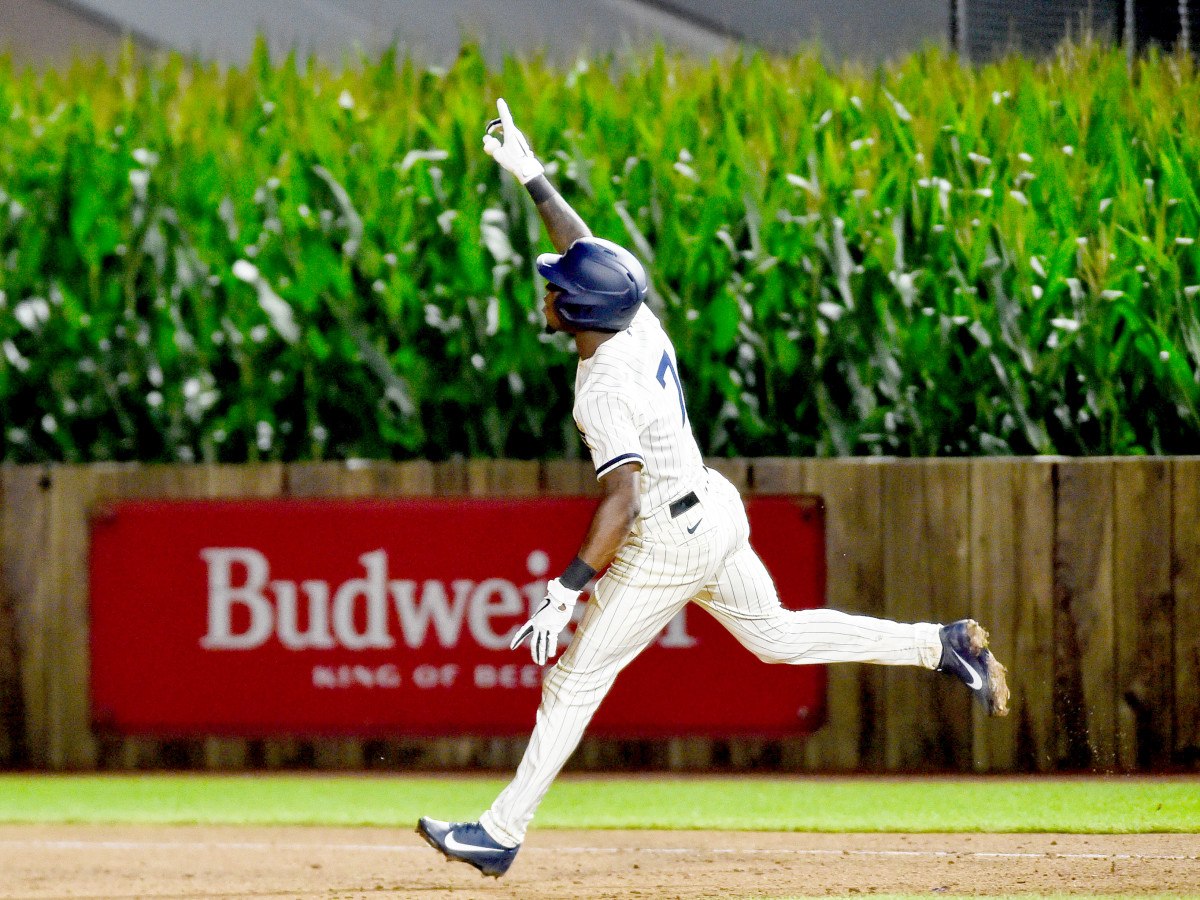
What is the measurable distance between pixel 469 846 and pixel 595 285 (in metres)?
1.58

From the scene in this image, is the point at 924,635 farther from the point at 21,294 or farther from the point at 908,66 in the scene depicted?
the point at 21,294

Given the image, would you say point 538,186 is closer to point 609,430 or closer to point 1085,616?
point 609,430

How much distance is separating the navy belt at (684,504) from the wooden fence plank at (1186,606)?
2496mm

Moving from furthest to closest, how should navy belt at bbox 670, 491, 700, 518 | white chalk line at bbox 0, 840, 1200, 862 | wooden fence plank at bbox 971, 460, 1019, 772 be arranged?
1. wooden fence plank at bbox 971, 460, 1019, 772
2. white chalk line at bbox 0, 840, 1200, 862
3. navy belt at bbox 670, 491, 700, 518

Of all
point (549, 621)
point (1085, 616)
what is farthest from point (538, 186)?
point (1085, 616)

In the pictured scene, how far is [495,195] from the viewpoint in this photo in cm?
666

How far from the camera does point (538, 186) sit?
4980 mm

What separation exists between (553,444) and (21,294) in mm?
2310

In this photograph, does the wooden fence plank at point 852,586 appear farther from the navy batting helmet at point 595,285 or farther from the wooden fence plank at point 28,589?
the wooden fence plank at point 28,589

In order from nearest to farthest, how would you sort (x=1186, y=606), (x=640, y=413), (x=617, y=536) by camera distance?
(x=617, y=536), (x=640, y=413), (x=1186, y=606)

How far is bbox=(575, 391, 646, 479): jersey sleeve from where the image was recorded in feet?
14.2

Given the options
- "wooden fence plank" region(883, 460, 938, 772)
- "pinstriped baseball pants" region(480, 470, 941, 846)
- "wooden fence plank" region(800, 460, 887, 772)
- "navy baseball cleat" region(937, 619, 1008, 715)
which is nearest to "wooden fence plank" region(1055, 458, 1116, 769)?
"wooden fence plank" region(883, 460, 938, 772)

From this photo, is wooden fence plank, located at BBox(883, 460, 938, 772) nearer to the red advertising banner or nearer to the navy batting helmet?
the red advertising banner

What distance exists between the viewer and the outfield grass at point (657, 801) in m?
5.52
